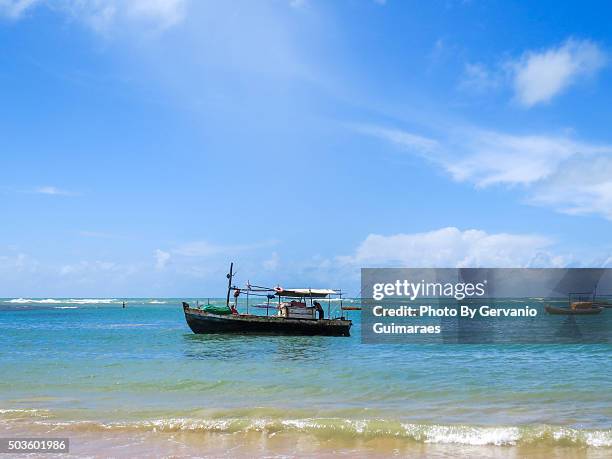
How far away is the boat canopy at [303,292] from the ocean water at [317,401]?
9.24 meters

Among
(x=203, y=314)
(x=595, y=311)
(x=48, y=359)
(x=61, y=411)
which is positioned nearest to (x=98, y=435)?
(x=61, y=411)

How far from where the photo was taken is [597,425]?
1323 cm

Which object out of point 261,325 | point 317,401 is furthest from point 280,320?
point 317,401

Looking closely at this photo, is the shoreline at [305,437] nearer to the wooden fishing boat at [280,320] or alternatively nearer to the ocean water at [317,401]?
the ocean water at [317,401]

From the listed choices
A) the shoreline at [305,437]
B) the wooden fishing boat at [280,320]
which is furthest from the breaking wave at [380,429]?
the wooden fishing boat at [280,320]

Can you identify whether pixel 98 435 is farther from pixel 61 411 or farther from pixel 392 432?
pixel 392 432

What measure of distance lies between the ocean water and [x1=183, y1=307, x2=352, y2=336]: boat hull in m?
8.57

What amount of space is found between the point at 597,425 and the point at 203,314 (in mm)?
30810

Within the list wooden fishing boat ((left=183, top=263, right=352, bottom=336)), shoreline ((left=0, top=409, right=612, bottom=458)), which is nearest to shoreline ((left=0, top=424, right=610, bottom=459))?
shoreline ((left=0, top=409, right=612, bottom=458))

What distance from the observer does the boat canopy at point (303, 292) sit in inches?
1571

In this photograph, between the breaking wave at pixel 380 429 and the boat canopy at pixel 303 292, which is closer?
the breaking wave at pixel 380 429

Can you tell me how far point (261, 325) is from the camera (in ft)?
129

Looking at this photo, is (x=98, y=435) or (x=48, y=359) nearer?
(x=98, y=435)

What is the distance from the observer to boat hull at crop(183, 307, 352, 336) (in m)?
39.5
